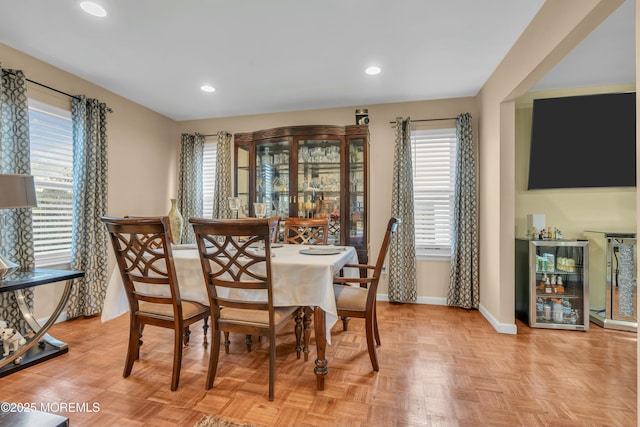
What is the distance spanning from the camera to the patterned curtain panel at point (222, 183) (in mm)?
4289

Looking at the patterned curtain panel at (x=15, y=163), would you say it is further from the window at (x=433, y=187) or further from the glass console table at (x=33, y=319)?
the window at (x=433, y=187)

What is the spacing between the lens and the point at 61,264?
3102mm

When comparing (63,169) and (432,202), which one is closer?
(63,169)

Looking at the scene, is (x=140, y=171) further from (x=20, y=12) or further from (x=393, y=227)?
(x=393, y=227)

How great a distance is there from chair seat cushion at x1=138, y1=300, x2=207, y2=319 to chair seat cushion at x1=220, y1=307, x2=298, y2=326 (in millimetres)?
234

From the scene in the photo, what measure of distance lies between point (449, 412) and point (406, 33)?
265cm

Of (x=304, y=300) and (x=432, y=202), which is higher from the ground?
(x=432, y=202)

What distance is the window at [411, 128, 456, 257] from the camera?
385 centimetres

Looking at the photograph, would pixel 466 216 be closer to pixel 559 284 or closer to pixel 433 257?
pixel 433 257

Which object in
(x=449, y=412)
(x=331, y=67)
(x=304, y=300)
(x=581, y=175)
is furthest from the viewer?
(x=581, y=175)

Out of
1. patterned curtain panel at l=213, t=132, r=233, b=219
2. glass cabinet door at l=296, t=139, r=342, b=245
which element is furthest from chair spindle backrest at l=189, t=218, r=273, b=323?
patterned curtain panel at l=213, t=132, r=233, b=219

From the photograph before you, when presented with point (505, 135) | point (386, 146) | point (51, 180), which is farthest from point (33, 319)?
point (505, 135)

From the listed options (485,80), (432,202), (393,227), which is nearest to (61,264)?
(393,227)

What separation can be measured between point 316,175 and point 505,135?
2077 mm
